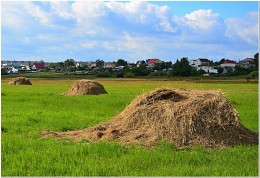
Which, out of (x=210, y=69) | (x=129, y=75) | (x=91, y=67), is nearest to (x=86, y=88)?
(x=91, y=67)

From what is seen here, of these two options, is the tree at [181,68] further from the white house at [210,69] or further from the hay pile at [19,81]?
the hay pile at [19,81]

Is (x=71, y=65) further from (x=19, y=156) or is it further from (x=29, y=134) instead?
(x=19, y=156)

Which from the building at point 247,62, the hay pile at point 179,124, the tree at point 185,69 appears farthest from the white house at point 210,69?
the hay pile at point 179,124

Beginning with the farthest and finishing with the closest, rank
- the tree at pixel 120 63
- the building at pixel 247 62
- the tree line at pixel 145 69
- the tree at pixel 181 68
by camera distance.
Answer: the tree at pixel 181 68
the building at pixel 247 62
the tree at pixel 120 63
the tree line at pixel 145 69

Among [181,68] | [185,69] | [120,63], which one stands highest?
[120,63]

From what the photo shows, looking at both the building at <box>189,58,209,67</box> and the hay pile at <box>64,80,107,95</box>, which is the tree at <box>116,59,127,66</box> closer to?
the hay pile at <box>64,80,107,95</box>

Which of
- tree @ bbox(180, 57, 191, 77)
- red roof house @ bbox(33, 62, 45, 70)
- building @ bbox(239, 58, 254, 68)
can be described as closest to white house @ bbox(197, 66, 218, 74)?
building @ bbox(239, 58, 254, 68)

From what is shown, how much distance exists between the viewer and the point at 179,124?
29.1 ft

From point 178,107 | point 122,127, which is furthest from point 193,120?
point 122,127

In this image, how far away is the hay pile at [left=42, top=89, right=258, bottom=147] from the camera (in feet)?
28.8

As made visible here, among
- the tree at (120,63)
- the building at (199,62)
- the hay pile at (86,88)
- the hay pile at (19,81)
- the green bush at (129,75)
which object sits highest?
the tree at (120,63)

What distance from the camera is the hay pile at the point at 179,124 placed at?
8.77 m

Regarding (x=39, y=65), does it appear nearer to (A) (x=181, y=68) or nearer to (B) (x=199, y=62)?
(A) (x=181, y=68)

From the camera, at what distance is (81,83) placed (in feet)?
90.0
